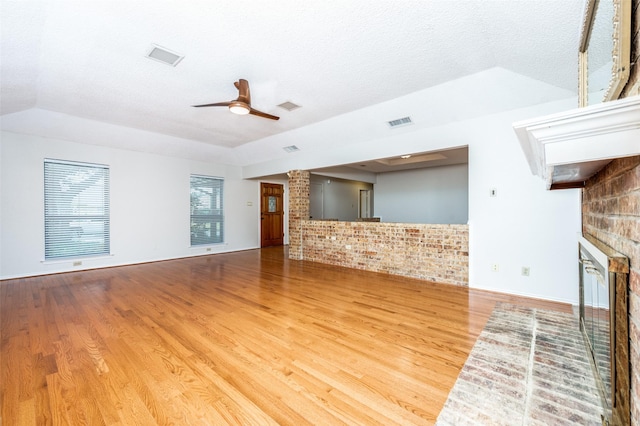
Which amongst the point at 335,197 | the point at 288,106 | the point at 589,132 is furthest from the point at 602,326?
the point at 335,197

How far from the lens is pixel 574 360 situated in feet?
6.61

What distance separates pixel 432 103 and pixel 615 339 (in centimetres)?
335

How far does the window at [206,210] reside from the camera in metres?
7.31

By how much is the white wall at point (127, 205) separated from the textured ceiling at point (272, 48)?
129 cm

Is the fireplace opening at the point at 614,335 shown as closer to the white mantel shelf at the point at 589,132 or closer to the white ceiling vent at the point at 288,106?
the white mantel shelf at the point at 589,132

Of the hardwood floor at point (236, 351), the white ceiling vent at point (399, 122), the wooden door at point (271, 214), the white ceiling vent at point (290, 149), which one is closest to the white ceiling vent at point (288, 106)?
the white ceiling vent at point (399, 122)

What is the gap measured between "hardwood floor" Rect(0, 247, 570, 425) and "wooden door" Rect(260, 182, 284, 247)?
15.4ft

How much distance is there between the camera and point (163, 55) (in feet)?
9.32

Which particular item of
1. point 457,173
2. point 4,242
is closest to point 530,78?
point 457,173

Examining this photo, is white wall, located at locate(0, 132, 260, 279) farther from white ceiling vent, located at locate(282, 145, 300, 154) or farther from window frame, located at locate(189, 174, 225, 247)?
white ceiling vent, located at locate(282, 145, 300, 154)

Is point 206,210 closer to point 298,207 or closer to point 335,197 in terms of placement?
point 298,207

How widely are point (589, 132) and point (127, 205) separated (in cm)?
728

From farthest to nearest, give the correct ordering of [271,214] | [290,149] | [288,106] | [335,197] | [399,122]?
1. [335,197]
2. [271,214]
3. [290,149]
4. [399,122]
5. [288,106]

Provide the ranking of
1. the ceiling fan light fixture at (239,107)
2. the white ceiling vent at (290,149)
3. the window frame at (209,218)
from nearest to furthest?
1. the ceiling fan light fixture at (239,107)
2. the white ceiling vent at (290,149)
3. the window frame at (209,218)
